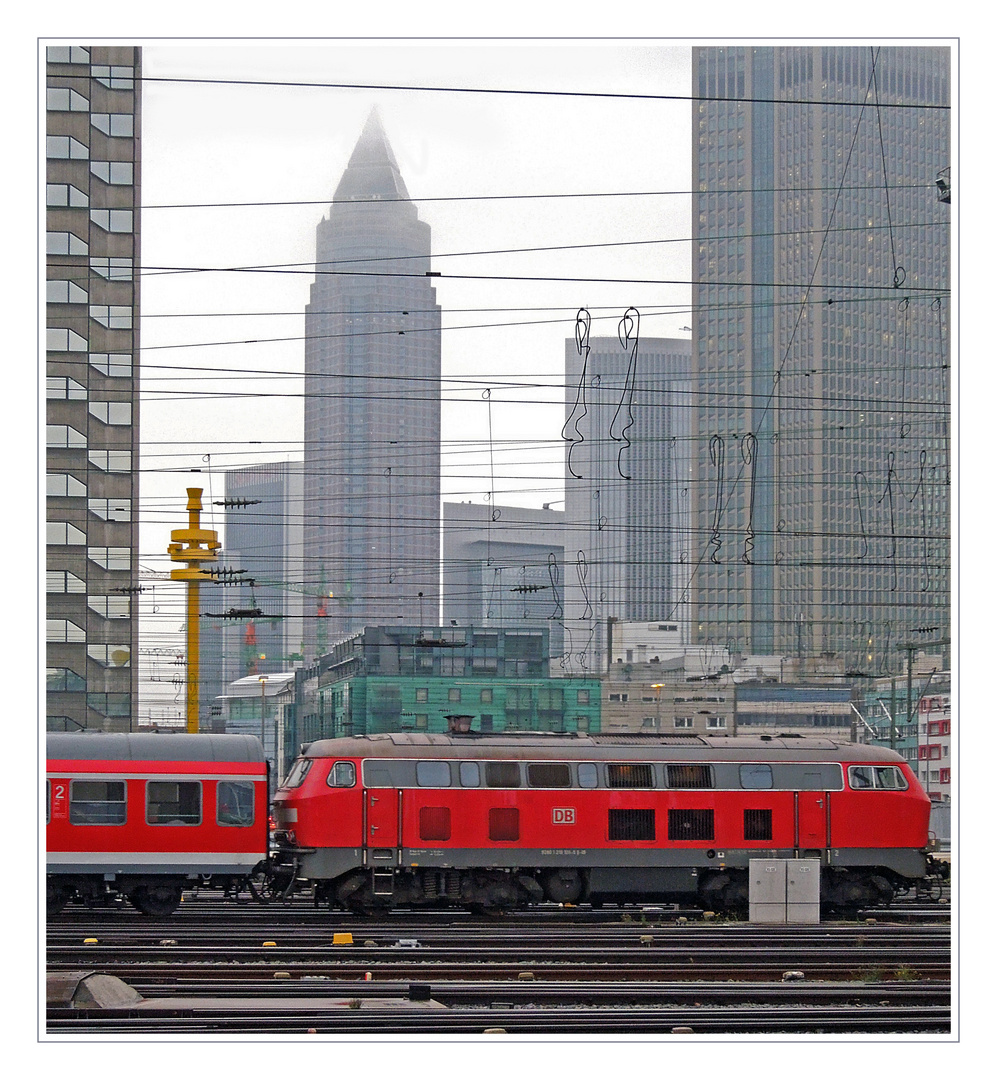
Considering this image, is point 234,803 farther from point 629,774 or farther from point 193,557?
point 193,557

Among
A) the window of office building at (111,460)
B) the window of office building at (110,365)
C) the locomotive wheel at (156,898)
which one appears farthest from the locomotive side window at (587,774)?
the window of office building at (111,460)

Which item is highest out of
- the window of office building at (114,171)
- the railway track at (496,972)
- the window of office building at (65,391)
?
the window of office building at (114,171)

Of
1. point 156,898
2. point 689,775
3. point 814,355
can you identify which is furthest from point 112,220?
point 814,355

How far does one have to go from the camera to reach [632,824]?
90.5 ft

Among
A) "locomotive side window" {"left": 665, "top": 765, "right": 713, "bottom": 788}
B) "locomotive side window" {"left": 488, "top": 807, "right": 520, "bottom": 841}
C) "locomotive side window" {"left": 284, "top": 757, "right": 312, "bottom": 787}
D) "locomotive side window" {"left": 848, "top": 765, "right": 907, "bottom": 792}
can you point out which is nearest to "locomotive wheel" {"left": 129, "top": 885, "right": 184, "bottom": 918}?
"locomotive side window" {"left": 284, "top": 757, "right": 312, "bottom": 787}

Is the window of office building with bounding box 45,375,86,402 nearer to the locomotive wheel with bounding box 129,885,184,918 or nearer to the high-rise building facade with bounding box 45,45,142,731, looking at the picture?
the high-rise building facade with bounding box 45,45,142,731

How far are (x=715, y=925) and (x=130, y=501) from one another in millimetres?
27443

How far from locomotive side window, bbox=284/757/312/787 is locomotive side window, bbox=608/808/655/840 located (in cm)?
596

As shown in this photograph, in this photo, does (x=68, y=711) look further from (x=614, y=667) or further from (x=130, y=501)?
(x=614, y=667)

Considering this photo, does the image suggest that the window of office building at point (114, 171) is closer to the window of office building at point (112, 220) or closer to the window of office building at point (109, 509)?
the window of office building at point (112, 220)

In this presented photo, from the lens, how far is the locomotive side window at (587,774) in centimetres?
2761

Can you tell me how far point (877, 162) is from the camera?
116 metres

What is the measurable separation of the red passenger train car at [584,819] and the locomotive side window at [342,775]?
0.03 metres
